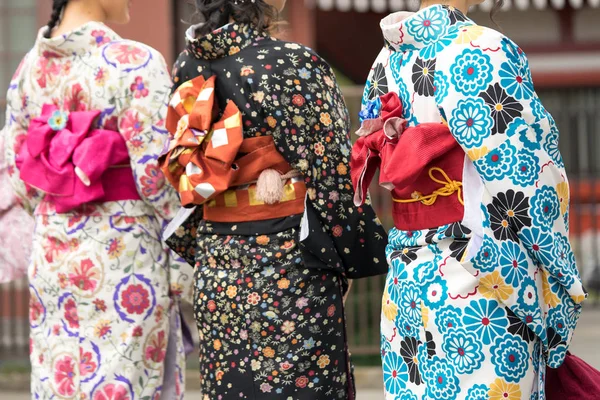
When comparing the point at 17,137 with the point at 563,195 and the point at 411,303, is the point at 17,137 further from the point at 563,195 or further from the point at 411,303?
the point at 563,195

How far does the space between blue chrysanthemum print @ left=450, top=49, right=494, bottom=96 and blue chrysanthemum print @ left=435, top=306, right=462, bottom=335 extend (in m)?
0.58

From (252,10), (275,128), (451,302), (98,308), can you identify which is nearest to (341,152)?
(275,128)

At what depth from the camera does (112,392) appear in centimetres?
352

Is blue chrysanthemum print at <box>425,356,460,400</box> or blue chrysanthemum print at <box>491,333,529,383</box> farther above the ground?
blue chrysanthemum print at <box>491,333,529,383</box>

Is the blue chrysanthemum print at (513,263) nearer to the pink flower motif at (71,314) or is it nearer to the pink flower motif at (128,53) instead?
the pink flower motif at (128,53)

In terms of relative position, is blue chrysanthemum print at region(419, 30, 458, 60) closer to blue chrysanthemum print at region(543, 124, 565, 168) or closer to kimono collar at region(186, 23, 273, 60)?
blue chrysanthemum print at region(543, 124, 565, 168)

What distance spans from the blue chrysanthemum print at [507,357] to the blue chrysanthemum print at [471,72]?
0.65 metres

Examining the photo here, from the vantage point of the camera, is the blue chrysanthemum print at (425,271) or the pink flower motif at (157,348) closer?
the blue chrysanthemum print at (425,271)

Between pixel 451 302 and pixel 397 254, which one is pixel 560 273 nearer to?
pixel 451 302

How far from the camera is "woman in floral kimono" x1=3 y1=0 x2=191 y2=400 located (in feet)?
11.5

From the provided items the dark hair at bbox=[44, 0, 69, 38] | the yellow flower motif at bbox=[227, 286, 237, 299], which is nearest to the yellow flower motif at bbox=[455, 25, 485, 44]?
the yellow flower motif at bbox=[227, 286, 237, 299]

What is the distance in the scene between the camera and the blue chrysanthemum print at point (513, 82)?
251cm

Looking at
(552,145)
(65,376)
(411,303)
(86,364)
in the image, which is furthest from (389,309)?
(65,376)

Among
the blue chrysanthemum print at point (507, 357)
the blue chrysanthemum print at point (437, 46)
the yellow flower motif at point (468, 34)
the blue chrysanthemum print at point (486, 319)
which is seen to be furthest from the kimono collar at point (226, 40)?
the blue chrysanthemum print at point (507, 357)
